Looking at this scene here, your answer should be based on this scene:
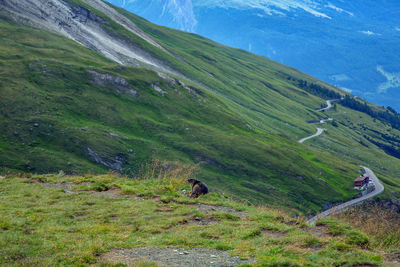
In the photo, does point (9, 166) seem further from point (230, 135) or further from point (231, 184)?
point (230, 135)

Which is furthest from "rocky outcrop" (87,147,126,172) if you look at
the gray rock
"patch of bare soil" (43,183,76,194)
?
the gray rock

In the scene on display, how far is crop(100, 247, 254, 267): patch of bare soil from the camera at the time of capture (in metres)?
12.2

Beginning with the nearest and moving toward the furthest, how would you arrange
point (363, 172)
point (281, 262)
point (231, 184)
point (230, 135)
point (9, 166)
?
point (281, 262) < point (9, 166) < point (231, 184) < point (230, 135) < point (363, 172)

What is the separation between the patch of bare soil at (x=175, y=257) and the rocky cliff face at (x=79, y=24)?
136 metres

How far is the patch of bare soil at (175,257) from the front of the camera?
12219 mm

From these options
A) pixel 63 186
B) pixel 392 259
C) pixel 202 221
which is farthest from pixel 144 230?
pixel 63 186

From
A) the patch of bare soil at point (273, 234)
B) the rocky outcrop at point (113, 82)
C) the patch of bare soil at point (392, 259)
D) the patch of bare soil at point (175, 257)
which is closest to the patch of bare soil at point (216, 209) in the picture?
the patch of bare soil at point (273, 234)

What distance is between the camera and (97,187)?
23875 mm

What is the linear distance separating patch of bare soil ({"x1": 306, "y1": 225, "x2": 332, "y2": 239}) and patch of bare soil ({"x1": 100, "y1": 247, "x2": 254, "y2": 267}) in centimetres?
497

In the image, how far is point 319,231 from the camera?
16.3 meters

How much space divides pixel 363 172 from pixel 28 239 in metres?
146

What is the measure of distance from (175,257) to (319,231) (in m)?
7.39

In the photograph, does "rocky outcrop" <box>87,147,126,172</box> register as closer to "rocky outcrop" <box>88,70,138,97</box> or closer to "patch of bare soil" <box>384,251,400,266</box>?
"rocky outcrop" <box>88,70,138,97</box>

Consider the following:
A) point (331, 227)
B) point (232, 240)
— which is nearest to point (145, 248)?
point (232, 240)
